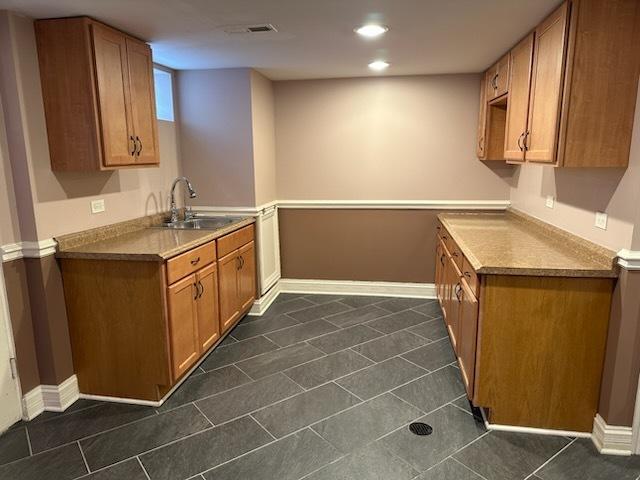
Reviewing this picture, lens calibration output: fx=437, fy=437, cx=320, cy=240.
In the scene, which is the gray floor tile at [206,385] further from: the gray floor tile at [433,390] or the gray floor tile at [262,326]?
the gray floor tile at [433,390]

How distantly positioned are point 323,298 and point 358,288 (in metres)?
0.41

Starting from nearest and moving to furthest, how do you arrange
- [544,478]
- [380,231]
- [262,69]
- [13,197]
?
[544,478] < [13,197] < [262,69] < [380,231]

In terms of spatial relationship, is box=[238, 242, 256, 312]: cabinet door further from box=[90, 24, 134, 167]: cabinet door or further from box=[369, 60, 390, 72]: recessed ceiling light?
box=[369, 60, 390, 72]: recessed ceiling light

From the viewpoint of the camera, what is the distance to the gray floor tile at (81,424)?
2.32 meters

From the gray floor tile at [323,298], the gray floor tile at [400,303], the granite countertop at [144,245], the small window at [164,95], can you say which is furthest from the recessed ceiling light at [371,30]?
the gray floor tile at [323,298]

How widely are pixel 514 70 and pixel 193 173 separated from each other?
2.82 meters

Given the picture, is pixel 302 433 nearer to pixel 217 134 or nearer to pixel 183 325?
pixel 183 325

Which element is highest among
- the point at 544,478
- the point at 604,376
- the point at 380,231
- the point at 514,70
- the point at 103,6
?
the point at 103,6

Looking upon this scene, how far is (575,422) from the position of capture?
234cm

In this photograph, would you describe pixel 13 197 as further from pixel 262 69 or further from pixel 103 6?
pixel 262 69

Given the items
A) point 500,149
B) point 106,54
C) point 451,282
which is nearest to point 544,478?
point 451,282

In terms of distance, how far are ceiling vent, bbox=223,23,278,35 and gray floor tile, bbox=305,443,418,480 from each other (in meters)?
2.43

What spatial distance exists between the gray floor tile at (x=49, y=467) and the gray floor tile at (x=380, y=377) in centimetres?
153

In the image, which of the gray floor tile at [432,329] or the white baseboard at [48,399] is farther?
the gray floor tile at [432,329]
